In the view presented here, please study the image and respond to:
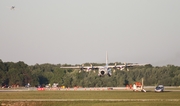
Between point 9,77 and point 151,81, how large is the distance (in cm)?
4280

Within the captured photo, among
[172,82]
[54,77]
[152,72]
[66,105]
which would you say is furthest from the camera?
[54,77]

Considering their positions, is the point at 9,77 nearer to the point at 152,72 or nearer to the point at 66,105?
the point at 152,72

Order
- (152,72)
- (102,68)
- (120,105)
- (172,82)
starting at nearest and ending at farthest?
(120,105) < (102,68) < (172,82) < (152,72)

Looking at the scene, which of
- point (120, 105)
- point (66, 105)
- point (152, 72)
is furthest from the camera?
point (152, 72)

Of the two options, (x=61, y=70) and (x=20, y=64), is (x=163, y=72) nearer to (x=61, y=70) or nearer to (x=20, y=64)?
(x=61, y=70)

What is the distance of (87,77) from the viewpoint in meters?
144

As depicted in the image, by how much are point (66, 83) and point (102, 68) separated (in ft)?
104

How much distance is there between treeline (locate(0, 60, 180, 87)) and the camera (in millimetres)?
132375

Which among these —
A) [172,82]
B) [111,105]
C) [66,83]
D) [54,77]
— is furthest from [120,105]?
[54,77]

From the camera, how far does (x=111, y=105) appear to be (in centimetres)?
5175

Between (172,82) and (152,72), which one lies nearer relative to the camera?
(172,82)

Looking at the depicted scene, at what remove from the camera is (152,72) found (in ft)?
455

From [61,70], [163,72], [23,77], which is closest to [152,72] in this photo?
[163,72]

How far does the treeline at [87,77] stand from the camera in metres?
132
